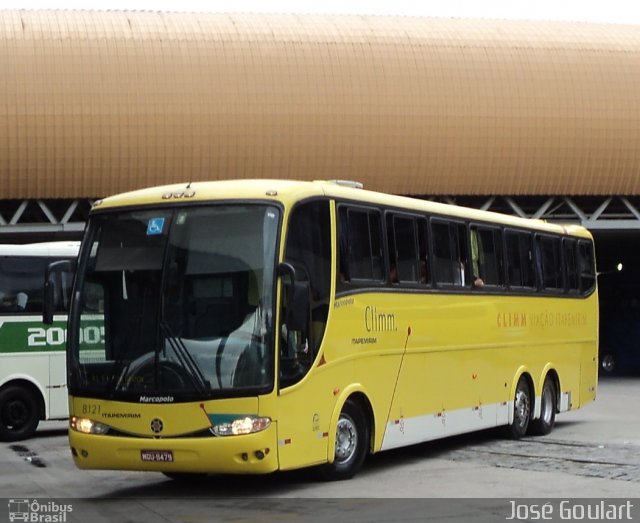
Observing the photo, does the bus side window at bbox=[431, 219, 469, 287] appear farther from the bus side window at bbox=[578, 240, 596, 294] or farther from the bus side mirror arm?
the bus side window at bbox=[578, 240, 596, 294]

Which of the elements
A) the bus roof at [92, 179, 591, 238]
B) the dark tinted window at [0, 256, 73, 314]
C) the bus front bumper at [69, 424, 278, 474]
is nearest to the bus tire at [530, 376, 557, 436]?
the bus roof at [92, 179, 591, 238]

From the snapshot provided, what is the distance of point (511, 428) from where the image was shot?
63.6ft

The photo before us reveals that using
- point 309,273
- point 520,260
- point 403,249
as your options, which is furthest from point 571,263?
point 309,273

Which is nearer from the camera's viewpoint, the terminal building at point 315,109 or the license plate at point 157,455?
the license plate at point 157,455

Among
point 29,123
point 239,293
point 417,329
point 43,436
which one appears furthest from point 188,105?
point 239,293

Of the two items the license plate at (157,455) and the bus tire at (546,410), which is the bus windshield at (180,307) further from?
the bus tire at (546,410)

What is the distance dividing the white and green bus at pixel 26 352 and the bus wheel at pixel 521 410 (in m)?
6.78

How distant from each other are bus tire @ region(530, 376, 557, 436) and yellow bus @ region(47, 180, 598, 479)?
4.20m

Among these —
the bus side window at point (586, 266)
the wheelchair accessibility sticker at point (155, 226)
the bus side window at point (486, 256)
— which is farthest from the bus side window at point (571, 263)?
the wheelchair accessibility sticker at point (155, 226)

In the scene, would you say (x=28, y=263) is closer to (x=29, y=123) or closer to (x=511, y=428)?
(x=511, y=428)

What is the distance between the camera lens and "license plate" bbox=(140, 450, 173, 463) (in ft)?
42.1

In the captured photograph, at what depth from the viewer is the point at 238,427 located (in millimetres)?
12742

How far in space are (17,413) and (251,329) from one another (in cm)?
924

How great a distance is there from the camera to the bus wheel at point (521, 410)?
1944cm
